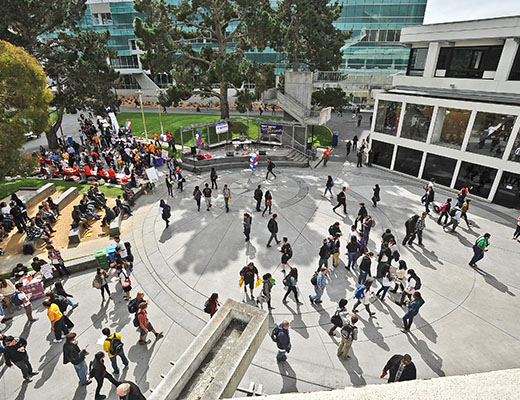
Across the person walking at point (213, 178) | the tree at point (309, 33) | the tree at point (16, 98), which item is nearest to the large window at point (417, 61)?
the tree at point (309, 33)

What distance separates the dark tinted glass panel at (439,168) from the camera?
1976cm

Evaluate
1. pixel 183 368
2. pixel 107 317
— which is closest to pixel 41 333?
pixel 107 317

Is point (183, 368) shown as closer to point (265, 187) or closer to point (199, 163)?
point (265, 187)

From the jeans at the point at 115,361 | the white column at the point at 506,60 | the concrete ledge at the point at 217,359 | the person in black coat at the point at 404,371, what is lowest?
the jeans at the point at 115,361

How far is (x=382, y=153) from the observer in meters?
23.6

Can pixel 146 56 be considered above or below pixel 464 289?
above

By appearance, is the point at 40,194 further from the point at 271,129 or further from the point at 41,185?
the point at 271,129

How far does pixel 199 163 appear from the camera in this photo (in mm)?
22875

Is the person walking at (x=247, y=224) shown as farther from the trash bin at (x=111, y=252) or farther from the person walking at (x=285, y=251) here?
the trash bin at (x=111, y=252)

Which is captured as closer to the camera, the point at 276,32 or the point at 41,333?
the point at 41,333

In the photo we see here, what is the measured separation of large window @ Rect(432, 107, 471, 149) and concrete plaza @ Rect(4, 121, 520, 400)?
462 cm

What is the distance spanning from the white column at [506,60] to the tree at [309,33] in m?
15.0

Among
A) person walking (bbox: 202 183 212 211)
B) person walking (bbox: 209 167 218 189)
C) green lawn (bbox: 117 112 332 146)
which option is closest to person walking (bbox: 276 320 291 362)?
person walking (bbox: 202 183 212 211)

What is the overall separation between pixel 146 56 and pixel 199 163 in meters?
10.9
